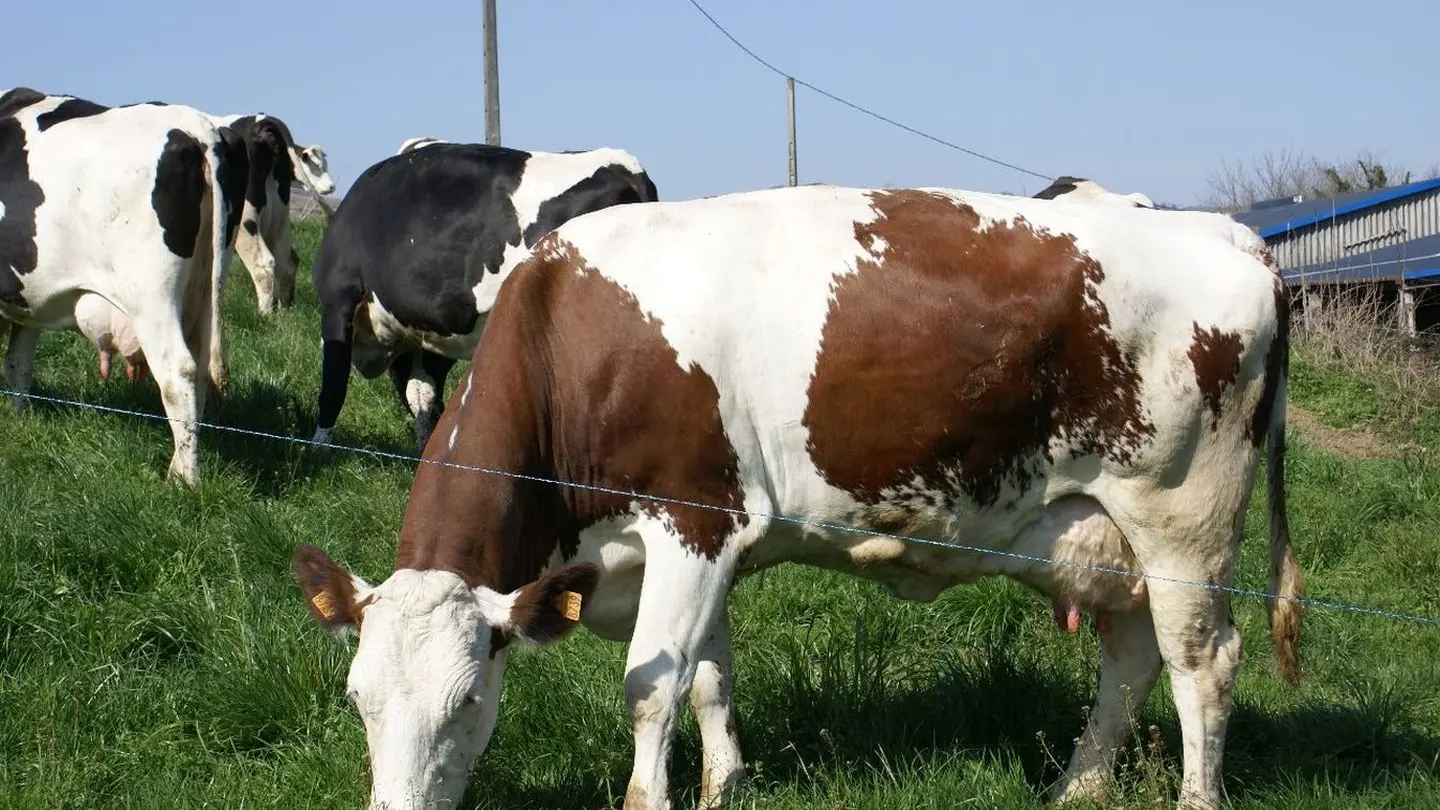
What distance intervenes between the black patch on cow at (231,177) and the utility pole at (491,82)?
541 centimetres

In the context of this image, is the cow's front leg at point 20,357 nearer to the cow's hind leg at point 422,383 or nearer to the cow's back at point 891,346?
the cow's hind leg at point 422,383

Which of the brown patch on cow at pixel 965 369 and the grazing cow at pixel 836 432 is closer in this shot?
the grazing cow at pixel 836 432

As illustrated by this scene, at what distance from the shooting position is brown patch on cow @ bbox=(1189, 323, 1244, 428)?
17.3ft

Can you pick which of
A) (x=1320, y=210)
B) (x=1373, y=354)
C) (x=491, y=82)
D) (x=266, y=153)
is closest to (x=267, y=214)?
(x=266, y=153)

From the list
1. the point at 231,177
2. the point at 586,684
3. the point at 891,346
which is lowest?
the point at 586,684

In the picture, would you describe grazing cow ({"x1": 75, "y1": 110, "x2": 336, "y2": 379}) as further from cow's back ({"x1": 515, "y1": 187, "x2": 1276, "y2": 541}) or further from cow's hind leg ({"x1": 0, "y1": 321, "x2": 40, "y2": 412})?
cow's back ({"x1": 515, "y1": 187, "x2": 1276, "y2": 541})

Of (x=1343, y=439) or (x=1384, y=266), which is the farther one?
(x=1384, y=266)

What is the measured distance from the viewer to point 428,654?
4.49m

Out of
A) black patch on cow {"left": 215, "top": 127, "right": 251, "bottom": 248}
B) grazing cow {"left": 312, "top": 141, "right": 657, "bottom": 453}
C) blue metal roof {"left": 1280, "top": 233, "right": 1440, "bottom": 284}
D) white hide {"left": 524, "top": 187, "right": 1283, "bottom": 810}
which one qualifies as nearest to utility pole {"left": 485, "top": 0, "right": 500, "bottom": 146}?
grazing cow {"left": 312, "top": 141, "right": 657, "bottom": 453}

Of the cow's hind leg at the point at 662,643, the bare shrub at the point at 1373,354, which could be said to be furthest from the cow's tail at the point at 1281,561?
the bare shrub at the point at 1373,354

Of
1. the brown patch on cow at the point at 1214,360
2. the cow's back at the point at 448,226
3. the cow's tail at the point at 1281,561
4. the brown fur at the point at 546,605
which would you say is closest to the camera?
the brown fur at the point at 546,605

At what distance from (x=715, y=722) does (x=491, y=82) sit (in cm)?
1106

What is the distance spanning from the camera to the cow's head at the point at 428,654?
4438mm

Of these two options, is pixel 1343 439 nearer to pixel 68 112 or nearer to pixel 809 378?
pixel 809 378
